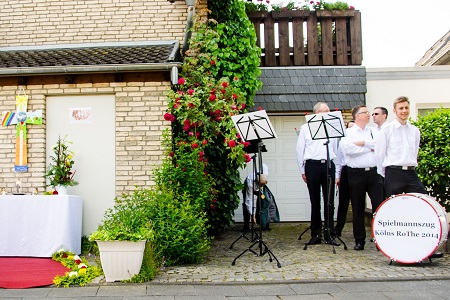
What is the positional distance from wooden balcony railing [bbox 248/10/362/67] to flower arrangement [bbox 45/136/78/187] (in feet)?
16.1

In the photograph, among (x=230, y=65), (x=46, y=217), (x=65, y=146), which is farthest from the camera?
(x=230, y=65)

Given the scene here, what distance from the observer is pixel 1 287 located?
630cm

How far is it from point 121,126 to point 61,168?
1150mm

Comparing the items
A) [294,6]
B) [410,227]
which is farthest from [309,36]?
[410,227]

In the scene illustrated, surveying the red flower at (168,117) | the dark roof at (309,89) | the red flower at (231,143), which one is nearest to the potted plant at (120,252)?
the red flower at (231,143)

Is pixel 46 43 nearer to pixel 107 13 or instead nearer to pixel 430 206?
pixel 107 13

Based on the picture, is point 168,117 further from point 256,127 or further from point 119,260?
point 119,260

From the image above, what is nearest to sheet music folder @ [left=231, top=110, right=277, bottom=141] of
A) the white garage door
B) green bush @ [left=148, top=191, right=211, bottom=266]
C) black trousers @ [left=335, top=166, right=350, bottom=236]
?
green bush @ [left=148, top=191, right=211, bottom=266]

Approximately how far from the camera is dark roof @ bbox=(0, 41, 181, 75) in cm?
903

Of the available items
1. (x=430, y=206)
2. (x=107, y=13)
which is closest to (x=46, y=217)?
(x=107, y=13)

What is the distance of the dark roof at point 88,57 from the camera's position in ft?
29.6

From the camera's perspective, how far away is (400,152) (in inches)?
290

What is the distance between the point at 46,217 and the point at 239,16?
4811 millimetres

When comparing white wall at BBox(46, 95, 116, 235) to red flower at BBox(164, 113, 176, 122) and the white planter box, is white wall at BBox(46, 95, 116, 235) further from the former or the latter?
the white planter box
